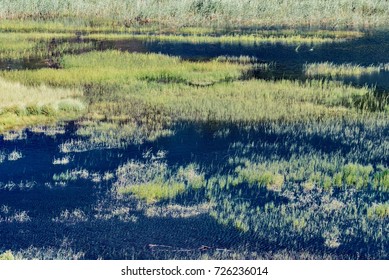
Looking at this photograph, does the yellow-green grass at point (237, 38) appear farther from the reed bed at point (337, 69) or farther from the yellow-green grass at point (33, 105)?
the yellow-green grass at point (33, 105)

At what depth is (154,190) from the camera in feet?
14.7

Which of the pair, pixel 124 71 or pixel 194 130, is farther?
pixel 124 71

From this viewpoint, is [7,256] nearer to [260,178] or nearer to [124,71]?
[260,178]

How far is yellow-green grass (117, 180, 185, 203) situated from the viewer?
4.45 metres

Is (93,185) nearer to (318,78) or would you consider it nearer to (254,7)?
(318,78)

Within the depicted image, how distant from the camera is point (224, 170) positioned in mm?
4840

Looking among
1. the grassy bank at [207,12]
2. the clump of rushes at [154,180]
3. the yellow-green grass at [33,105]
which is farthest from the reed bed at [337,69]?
the yellow-green grass at [33,105]

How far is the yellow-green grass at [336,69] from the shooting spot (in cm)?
667

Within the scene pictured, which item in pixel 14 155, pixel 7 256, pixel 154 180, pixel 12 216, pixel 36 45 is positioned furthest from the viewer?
pixel 36 45

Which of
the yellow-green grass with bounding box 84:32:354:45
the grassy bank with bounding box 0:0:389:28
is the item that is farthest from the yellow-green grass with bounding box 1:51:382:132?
the grassy bank with bounding box 0:0:389:28

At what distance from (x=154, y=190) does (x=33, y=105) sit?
214 centimetres

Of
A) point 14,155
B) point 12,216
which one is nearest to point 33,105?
point 14,155

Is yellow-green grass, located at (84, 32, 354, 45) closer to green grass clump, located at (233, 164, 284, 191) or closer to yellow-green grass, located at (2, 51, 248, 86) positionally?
yellow-green grass, located at (2, 51, 248, 86)
